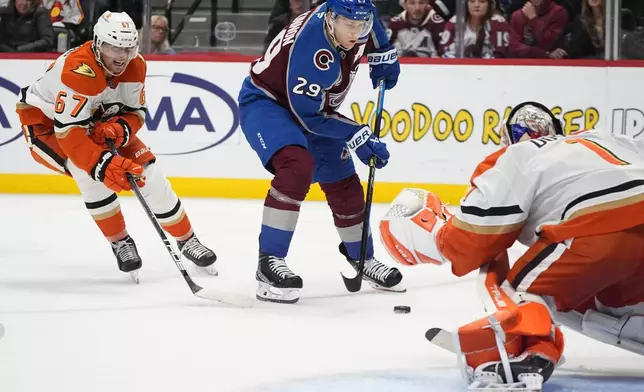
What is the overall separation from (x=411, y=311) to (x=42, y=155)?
5.38 feet

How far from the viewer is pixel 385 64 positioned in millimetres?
3766

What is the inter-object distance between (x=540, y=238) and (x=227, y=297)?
4.54 feet

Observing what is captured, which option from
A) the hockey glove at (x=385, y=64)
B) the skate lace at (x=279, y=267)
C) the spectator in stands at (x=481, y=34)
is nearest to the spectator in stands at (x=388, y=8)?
the spectator in stands at (x=481, y=34)

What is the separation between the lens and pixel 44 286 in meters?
3.70

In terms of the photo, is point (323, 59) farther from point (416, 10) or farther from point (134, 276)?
point (416, 10)

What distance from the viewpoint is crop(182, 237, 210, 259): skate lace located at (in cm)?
395

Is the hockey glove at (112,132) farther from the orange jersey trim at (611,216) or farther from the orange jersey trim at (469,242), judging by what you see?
the orange jersey trim at (611,216)

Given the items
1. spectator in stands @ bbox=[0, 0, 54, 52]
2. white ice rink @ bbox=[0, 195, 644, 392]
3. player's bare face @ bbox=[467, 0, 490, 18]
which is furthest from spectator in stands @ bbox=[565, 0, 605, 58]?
spectator in stands @ bbox=[0, 0, 54, 52]

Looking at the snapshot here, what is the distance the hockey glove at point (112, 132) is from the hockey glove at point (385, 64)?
96 centimetres

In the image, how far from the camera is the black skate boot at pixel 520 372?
218 centimetres

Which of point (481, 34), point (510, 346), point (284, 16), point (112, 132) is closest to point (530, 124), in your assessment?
point (510, 346)

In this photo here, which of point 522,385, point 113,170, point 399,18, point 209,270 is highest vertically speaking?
point 399,18

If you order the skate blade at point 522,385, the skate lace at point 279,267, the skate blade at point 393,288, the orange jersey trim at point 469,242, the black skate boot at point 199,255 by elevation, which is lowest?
the skate blade at point 393,288

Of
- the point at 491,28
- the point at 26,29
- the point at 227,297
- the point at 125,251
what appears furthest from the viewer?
the point at 26,29
